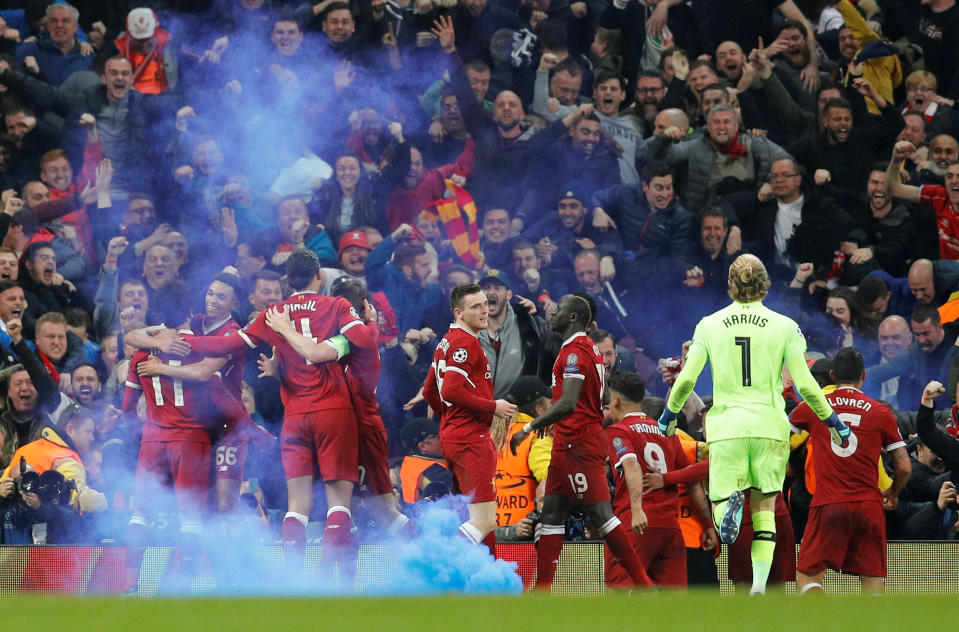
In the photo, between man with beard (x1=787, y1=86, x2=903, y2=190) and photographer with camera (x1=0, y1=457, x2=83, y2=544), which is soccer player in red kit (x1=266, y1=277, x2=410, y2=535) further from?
man with beard (x1=787, y1=86, x2=903, y2=190)

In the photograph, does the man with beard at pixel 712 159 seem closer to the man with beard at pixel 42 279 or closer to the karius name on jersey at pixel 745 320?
the karius name on jersey at pixel 745 320

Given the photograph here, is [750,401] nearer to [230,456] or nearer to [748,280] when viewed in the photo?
[748,280]

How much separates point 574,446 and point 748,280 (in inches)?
62.3

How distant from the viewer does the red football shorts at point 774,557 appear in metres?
8.06

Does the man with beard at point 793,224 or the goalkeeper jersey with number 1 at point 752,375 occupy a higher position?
the man with beard at point 793,224

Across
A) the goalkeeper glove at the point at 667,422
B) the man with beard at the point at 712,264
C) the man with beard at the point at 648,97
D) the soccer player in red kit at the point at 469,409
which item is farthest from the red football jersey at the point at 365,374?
the man with beard at the point at 648,97

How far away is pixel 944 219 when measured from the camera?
458 inches

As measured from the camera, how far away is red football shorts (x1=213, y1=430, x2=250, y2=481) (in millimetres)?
8945

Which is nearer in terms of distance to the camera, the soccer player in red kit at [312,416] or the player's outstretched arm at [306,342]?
the player's outstretched arm at [306,342]

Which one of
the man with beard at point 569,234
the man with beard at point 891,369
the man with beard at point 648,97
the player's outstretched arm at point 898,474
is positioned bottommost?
the player's outstretched arm at point 898,474

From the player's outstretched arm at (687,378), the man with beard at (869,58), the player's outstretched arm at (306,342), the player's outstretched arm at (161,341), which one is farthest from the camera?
the man with beard at (869,58)

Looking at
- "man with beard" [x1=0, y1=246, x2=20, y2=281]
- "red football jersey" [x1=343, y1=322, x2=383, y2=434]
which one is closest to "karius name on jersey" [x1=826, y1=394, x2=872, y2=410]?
"red football jersey" [x1=343, y1=322, x2=383, y2=434]

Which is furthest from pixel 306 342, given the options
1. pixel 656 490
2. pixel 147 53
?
pixel 147 53

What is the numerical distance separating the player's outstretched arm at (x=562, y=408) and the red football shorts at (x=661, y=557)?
0.88m
